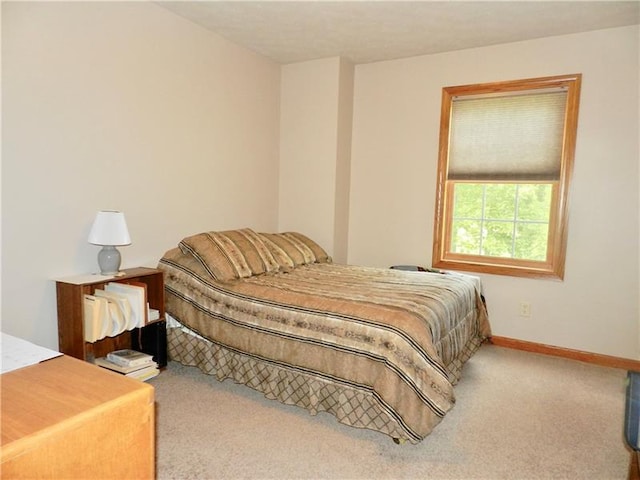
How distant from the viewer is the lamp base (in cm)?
264

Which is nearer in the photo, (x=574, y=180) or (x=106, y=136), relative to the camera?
(x=106, y=136)

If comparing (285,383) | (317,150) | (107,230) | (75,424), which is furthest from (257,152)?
(75,424)

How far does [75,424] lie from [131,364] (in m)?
2.00

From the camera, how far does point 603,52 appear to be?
324 centimetres

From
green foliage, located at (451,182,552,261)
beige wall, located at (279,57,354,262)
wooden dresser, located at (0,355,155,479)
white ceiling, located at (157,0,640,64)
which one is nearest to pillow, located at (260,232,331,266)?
beige wall, located at (279,57,354,262)

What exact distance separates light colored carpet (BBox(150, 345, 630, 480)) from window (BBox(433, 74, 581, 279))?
3.96ft

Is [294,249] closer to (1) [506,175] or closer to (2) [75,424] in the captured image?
(1) [506,175]

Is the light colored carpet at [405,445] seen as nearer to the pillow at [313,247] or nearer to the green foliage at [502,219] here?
the green foliage at [502,219]

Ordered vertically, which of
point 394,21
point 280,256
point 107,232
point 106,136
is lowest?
point 280,256

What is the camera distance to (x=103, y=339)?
9.47 ft

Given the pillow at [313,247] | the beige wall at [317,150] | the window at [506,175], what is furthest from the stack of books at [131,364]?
the window at [506,175]

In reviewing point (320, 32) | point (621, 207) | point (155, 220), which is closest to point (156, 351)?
point (155, 220)

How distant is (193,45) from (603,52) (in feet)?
10.3

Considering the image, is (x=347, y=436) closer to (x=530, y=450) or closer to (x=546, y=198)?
(x=530, y=450)
